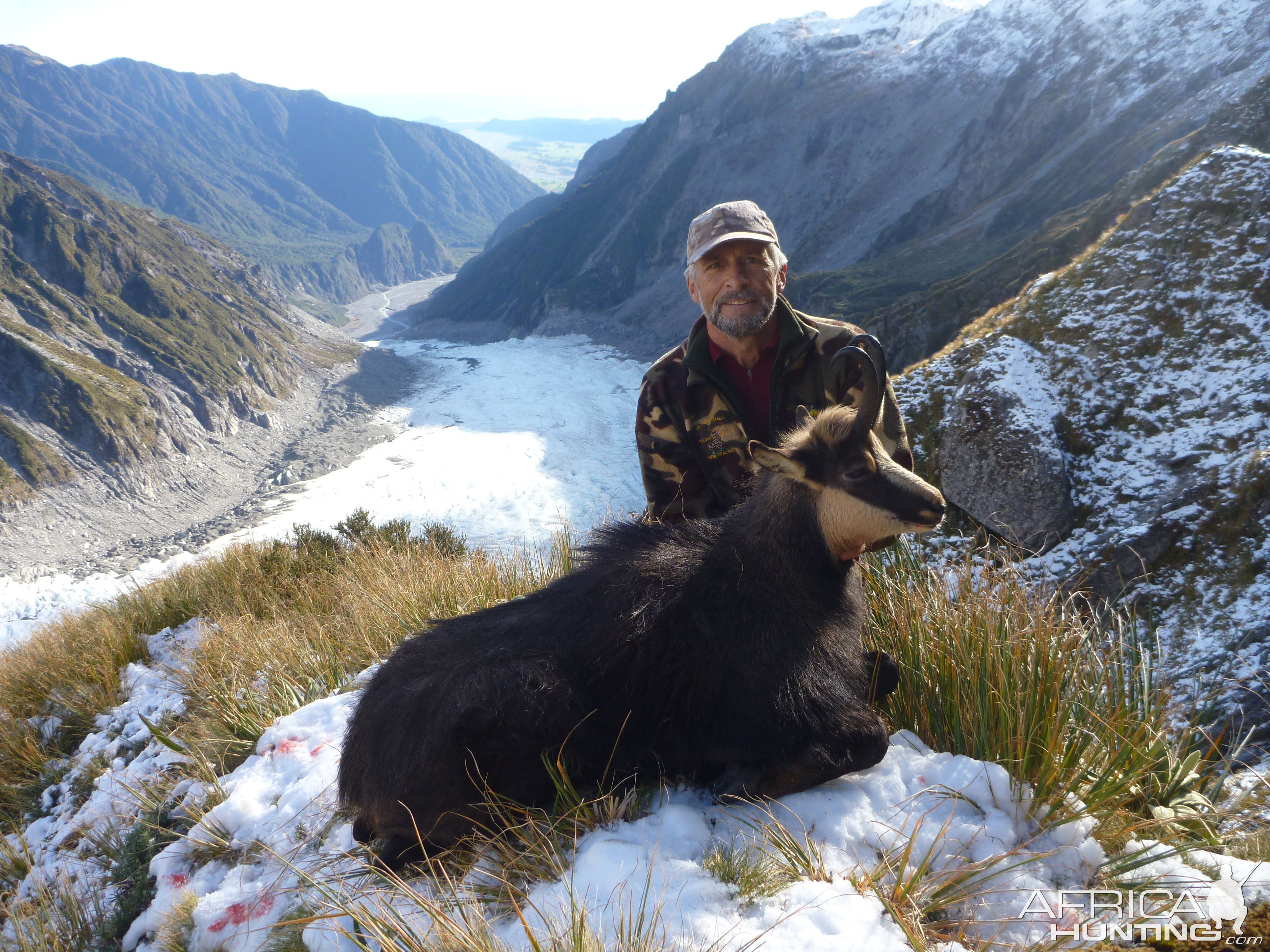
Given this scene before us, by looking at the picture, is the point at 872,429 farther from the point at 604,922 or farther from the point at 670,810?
the point at 604,922

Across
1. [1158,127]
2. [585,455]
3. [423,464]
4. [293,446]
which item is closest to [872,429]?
[585,455]

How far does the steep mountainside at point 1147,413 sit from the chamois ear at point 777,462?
6.38 metres

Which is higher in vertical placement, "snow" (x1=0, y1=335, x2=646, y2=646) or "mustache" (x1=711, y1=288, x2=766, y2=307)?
"mustache" (x1=711, y1=288, x2=766, y2=307)

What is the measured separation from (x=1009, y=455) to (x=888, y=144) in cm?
9767

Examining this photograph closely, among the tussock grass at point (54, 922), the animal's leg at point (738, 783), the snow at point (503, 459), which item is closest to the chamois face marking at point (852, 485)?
the animal's leg at point (738, 783)

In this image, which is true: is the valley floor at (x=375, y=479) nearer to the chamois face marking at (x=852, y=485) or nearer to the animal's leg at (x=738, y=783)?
the animal's leg at (x=738, y=783)

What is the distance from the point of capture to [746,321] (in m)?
4.58

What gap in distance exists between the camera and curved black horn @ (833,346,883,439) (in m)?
3.00

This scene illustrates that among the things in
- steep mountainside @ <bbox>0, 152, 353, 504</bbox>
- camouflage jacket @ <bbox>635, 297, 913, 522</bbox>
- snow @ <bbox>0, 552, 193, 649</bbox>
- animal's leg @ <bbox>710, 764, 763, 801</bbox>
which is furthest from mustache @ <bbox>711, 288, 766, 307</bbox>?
steep mountainside @ <bbox>0, 152, 353, 504</bbox>

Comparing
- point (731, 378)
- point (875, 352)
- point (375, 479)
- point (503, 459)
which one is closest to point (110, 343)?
point (375, 479)

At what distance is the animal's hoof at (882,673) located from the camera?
3.42 meters

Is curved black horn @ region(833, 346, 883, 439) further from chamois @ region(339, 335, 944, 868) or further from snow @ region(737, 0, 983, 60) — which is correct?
snow @ region(737, 0, 983, 60)

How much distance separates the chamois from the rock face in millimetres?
7376

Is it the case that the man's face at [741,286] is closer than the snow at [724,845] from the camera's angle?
No
